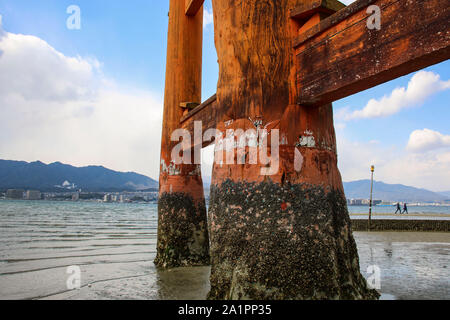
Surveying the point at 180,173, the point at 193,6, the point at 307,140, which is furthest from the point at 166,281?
the point at 193,6

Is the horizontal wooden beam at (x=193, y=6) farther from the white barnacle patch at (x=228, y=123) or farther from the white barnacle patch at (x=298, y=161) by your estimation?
the white barnacle patch at (x=298, y=161)

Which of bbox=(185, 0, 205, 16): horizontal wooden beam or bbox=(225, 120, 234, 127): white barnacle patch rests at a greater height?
bbox=(185, 0, 205, 16): horizontal wooden beam

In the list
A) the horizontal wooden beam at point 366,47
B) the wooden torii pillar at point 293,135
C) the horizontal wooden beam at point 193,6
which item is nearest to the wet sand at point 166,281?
the wooden torii pillar at point 293,135

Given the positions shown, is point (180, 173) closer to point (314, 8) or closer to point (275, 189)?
point (275, 189)

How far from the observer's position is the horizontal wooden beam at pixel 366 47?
5.73ft

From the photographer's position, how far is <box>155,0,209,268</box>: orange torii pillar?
5.79 m

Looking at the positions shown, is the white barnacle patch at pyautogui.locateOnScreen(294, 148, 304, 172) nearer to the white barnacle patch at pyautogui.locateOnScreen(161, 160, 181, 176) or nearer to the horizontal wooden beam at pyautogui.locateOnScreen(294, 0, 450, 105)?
the horizontal wooden beam at pyautogui.locateOnScreen(294, 0, 450, 105)

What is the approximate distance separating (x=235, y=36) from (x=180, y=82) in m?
3.56

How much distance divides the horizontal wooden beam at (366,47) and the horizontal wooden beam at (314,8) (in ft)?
0.60

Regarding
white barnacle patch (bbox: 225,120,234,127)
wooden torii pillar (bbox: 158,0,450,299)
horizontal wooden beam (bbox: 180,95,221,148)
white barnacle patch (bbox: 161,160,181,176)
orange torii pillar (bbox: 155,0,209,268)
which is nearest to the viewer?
wooden torii pillar (bbox: 158,0,450,299)

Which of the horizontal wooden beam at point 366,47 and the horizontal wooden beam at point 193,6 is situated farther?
the horizontal wooden beam at point 193,6

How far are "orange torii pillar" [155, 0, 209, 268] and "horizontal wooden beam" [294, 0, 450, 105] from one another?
3722 mm

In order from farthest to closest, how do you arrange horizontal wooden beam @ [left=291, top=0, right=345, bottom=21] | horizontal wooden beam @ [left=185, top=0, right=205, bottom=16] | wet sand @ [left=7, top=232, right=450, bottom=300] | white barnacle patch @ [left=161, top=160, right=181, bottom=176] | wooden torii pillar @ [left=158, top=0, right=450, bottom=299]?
horizontal wooden beam @ [left=185, top=0, right=205, bottom=16], white barnacle patch @ [left=161, top=160, right=181, bottom=176], wet sand @ [left=7, top=232, right=450, bottom=300], horizontal wooden beam @ [left=291, top=0, right=345, bottom=21], wooden torii pillar @ [left=158, top=0, right=450, bottom=299]

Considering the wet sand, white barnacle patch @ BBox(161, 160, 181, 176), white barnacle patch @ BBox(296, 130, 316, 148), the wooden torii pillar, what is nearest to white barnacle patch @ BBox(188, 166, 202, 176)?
white barnacle patch @ BBox(161, 160, 181, 176)
